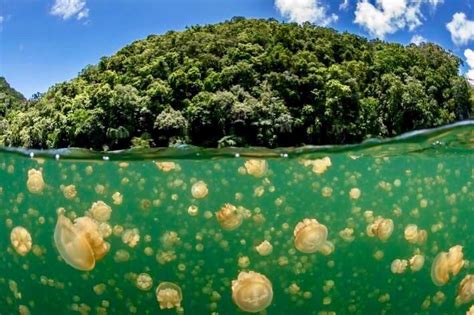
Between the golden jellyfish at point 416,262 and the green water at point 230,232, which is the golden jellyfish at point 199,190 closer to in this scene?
the green water at point 230,232

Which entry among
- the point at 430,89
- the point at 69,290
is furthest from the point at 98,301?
the point at 430,89

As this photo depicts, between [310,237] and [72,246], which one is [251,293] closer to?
[310,237]

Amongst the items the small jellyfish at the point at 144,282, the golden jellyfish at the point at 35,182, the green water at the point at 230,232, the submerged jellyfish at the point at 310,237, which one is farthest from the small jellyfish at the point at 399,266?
the golden jellyfish at the point at 35,182

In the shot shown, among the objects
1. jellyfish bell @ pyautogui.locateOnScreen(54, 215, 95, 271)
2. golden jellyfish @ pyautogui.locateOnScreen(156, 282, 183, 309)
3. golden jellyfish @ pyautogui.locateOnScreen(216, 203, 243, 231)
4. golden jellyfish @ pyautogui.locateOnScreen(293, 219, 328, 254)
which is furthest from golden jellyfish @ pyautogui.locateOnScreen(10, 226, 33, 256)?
golden jellyfish @ pyautogui.locateOnScreen(293, 219, 328, 254)

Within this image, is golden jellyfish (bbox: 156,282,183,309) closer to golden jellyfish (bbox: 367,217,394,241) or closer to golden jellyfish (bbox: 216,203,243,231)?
golden jellyfish (bbox: 216,203,243,231)

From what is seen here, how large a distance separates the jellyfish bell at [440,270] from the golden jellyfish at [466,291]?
14cm

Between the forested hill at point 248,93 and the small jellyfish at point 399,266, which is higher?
the forested hill at point 248,93

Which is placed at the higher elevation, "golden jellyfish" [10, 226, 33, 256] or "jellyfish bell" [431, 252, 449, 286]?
"golden jellyfish" [10, 226, 33, 256]

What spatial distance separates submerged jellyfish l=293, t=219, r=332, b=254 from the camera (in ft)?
9.05

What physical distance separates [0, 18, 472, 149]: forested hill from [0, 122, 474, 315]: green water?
138 mm

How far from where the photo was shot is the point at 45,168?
9.77 ft

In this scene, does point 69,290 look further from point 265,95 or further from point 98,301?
point 265,95

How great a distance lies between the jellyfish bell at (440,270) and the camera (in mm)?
2959

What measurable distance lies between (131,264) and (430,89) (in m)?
2.09
